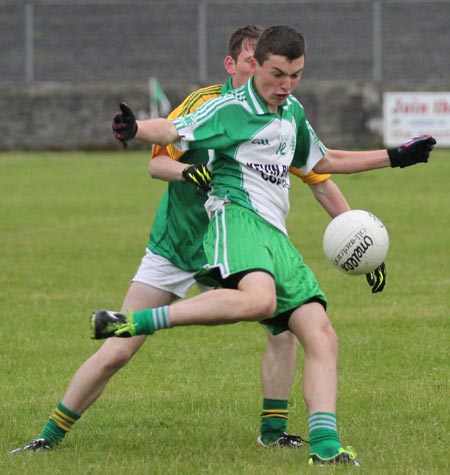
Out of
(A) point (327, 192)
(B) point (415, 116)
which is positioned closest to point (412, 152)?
(A) point (327, 192)

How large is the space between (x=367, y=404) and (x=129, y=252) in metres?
7.61

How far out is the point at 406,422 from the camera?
6.43 m

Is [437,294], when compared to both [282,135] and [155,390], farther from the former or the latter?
[282,135]

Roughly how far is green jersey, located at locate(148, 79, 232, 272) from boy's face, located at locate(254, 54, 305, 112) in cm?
53

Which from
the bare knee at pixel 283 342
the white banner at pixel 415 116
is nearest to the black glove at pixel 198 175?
the bare knee at pixel 283 342

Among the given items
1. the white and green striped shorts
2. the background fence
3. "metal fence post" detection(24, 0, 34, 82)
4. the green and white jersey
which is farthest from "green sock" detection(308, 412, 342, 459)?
"metal fence post" detection(24, 0, 34, 82)

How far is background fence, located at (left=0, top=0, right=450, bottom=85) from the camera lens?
110 ft

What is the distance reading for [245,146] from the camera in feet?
18.4

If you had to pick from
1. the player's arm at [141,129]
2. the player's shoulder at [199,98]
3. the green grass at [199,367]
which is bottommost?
the green grass at [199,367]

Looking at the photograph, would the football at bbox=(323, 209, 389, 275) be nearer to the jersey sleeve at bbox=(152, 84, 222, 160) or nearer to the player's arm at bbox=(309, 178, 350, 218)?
the player's arm at bbox=(309, 178, 350, 218)

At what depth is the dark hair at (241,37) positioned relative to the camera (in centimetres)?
610

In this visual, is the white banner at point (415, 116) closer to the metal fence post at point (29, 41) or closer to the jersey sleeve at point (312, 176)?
the metal fence post at point (29, 41)

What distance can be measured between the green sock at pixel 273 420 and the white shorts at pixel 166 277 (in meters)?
0.70

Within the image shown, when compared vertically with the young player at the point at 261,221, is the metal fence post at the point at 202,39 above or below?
above
